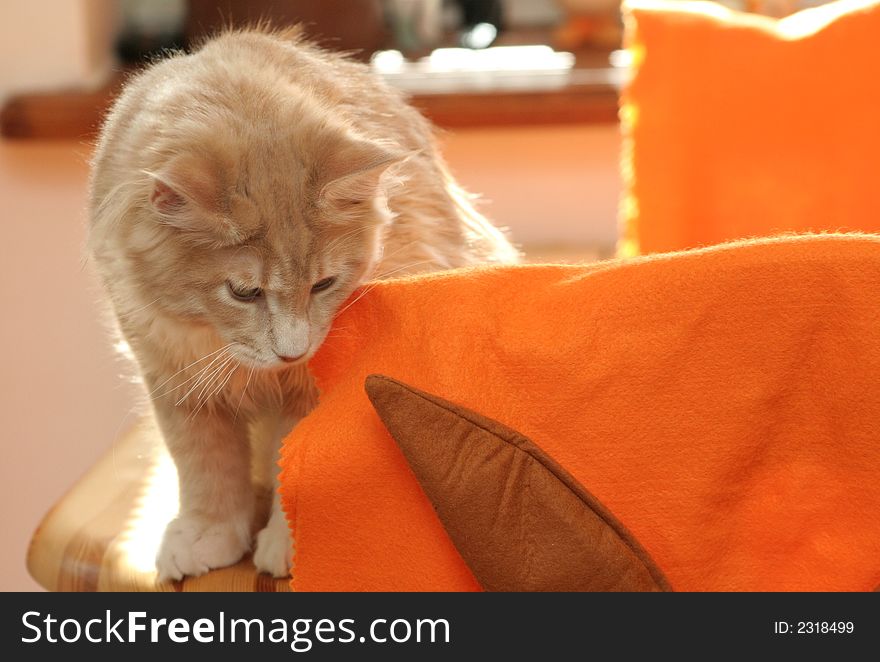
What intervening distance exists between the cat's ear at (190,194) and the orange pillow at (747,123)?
28.4 inches

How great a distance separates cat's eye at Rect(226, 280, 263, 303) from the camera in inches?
36.4

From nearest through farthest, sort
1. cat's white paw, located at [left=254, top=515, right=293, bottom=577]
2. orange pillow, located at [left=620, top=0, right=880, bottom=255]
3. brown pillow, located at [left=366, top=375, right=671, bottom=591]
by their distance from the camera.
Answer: brown pillow, located at [left=366, top=375, right=671, bottom=591]
cat's white paw, located at [left=254, top=515, right=293, bottom=577]
orange pillow, located at [left=620, top=0, right=880, bottom=255]

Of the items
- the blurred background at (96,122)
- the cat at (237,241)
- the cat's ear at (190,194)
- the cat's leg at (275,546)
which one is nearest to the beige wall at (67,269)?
the blurred background at (96,122)

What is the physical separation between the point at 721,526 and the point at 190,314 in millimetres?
513

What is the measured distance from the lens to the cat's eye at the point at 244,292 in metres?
0.92

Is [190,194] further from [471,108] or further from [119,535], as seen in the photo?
[471,108]

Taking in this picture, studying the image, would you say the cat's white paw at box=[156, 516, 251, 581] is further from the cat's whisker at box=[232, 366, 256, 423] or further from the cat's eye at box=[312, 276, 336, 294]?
the cat's eye at box=[312, 276, 336, 294]

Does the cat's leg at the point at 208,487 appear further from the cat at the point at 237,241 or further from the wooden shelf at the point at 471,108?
the wooden shelf at the point at 471,108

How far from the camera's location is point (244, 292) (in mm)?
930

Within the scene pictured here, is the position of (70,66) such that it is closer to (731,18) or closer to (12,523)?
(12,523)

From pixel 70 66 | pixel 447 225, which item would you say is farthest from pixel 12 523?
pixel 447 225

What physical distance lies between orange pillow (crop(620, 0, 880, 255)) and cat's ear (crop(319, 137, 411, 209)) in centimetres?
58

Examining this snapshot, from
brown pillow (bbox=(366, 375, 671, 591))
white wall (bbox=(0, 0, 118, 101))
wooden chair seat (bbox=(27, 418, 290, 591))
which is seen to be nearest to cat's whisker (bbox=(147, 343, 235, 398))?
wooden chair seat (bbox=(27, 418, 290, 591))

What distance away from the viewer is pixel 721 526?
2.69 feet
